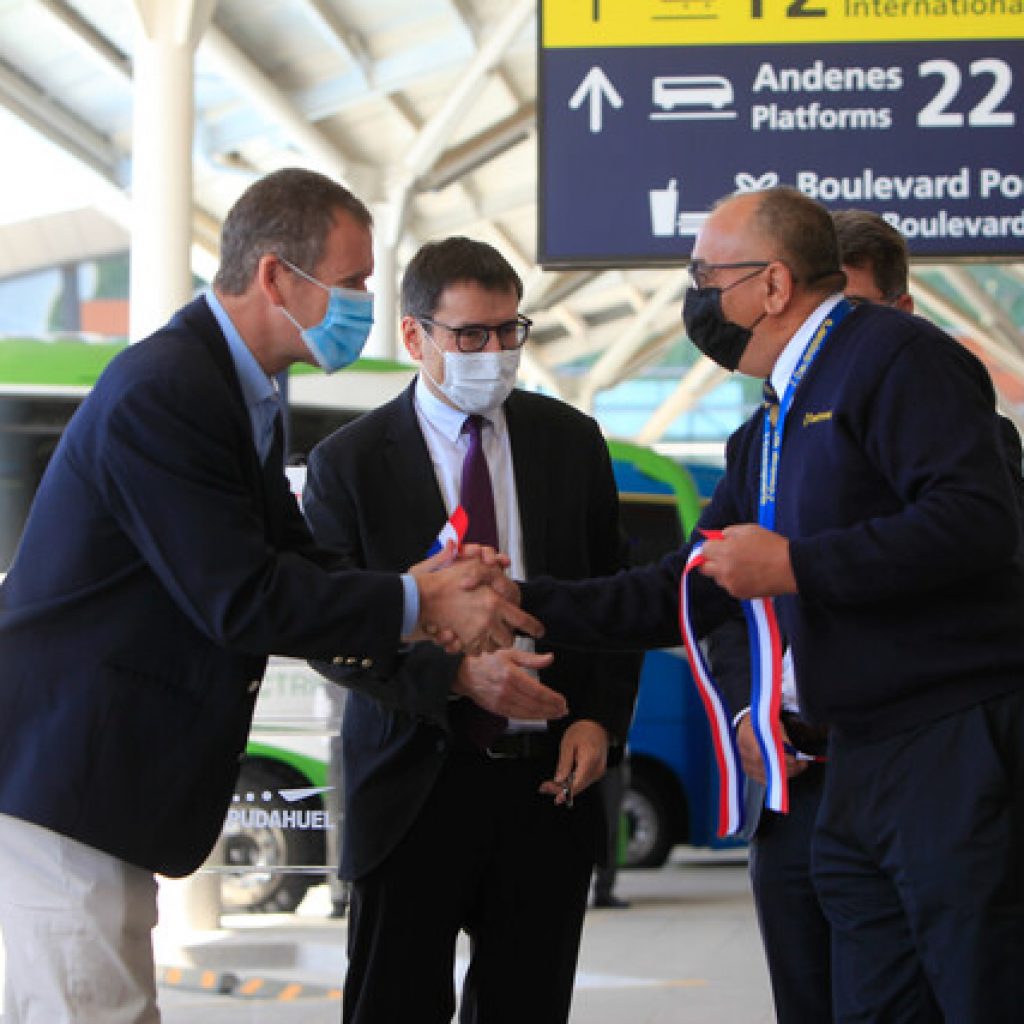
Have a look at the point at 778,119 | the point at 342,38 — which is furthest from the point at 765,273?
the point at 342,38

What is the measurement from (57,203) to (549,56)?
2312 centimetres

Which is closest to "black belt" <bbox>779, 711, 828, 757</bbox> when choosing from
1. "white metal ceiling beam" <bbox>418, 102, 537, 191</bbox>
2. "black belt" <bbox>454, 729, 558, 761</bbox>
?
"black belt" <bbox>454, 729, 558, 761</bbox>

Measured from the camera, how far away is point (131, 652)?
10.4ft

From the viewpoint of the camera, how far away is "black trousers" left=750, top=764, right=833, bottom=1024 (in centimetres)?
396

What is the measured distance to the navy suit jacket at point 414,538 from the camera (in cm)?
392

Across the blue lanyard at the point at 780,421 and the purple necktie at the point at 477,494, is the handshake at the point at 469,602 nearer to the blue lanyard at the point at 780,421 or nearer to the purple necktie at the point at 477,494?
the purple necktie at the point at 477,494

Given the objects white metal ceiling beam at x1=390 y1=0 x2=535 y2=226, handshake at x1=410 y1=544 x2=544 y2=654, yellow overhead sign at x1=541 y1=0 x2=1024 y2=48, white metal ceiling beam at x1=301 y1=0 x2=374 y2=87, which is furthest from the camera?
white metal ceiling beam at x1=390 y1=0 x2=535 y2=226

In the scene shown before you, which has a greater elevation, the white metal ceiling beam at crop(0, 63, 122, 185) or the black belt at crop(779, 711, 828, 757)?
the white metal ceiling beam at crop(0, 63, 122, 185)

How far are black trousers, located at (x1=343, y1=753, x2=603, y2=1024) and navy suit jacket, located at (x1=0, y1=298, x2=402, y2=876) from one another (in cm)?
72

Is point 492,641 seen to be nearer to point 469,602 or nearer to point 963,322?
point 469,602

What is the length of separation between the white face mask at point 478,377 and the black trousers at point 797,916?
1034 mm

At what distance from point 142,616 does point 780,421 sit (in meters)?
1.21

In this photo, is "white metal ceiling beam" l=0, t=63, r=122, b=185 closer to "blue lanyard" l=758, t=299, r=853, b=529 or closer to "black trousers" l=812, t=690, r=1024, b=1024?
"blue lanyard" l=758, t=299, r=853, b=529

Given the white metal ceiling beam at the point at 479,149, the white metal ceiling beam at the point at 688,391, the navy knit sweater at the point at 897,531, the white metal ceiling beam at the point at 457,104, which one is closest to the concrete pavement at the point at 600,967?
the navy knit sweater at the point at 897,531
